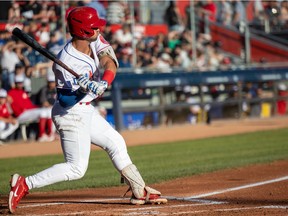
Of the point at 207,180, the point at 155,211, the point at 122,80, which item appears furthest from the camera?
the point at 122,80

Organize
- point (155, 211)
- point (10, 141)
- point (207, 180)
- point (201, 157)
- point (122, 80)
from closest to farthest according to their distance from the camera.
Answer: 1. point (155, 211)
2. point (207, 180)
3. point (201, 157)
4. point (10, 141)
5. point (122, 80)

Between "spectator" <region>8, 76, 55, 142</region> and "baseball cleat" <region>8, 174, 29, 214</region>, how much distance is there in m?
9.25

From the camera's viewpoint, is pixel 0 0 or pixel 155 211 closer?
pixel 155 211

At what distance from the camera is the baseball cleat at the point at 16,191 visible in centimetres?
660

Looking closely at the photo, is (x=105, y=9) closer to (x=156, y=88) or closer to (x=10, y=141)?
(x=156, y=88)

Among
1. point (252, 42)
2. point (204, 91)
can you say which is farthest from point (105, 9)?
point (252, 42)

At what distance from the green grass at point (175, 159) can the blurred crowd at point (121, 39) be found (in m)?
2.99

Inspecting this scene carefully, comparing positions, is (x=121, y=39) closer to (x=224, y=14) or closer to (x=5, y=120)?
(x=5, y=120)

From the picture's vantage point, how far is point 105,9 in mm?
19156

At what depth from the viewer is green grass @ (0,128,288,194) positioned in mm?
9883

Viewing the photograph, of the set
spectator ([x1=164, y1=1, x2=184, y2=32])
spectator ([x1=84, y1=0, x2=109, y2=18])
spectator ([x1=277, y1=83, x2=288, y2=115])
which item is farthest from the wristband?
spectator ([x1=277, y1=83, x2=288, y2=115])

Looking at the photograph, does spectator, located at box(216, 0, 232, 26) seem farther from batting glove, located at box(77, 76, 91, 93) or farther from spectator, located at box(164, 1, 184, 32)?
batting glove, located at box(77, 76, 91, 93)

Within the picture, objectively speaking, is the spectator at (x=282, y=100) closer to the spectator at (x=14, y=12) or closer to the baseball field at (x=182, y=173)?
the baseball field at (x=182, y=173)

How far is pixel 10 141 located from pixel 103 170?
5.62m
